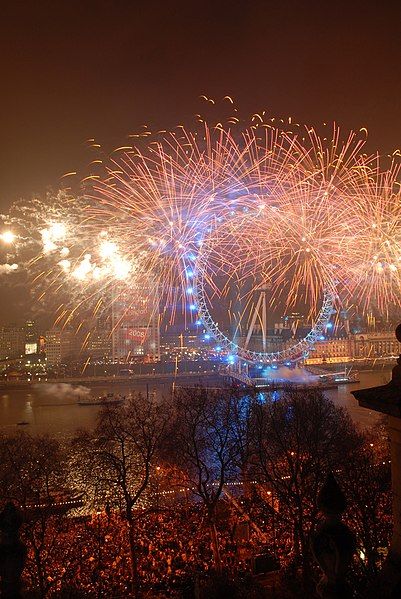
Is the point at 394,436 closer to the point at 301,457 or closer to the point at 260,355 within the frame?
the point at 301,457

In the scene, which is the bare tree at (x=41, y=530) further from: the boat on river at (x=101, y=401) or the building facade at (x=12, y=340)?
the building facade at (x=12, y=340)

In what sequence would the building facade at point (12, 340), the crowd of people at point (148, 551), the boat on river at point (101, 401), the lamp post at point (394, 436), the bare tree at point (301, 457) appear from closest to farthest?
1. the lamp post at point (394, 436)
2. the crowd of people at point (148, 551)
3. the bare tree at point (301, 457)
4. the boat on river at point (101, 401)
5. the building facade at point (12, 340)

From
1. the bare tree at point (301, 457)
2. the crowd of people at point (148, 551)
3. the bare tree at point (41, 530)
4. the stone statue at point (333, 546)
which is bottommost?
the crowd of people at point (148, 551)

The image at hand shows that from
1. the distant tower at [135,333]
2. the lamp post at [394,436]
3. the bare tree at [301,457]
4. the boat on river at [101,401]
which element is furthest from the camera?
the distant tower at [135,333]

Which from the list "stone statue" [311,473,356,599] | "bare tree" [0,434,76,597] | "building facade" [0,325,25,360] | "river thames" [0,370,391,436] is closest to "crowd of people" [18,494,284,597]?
"bare tree" [0,434,76,597]

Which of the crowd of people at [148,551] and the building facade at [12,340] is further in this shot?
the building facade at [12,340]

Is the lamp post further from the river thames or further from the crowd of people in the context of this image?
the river thames

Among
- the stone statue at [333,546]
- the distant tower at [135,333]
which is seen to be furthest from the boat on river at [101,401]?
the stone statue at [333,546]

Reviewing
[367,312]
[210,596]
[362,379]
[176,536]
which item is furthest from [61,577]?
[367,312]

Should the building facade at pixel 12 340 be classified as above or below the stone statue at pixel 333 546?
above
